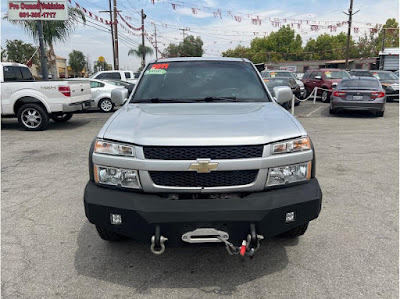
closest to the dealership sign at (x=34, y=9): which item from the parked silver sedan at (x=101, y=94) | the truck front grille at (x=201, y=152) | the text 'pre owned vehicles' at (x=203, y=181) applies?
the parked silver sedan at (x=101, y=94)

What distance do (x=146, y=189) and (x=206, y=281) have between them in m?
0.90

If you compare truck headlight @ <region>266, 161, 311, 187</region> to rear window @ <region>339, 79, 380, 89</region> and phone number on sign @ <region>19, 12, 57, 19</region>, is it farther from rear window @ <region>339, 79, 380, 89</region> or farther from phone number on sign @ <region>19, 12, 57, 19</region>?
phone number on sign @ <region>19, 12, 57, 19</region>

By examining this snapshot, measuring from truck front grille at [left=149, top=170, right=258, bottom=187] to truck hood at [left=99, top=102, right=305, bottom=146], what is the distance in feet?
0.73

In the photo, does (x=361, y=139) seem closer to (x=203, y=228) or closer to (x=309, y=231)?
(x=309, y=231)

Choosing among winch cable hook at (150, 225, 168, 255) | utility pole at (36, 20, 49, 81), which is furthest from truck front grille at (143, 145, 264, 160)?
utility pole at (36, 20, 49, 81)

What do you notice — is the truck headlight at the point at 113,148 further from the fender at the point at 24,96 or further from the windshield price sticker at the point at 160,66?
the fender at the point at 24,96

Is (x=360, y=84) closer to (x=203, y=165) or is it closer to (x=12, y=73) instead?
(x=203, y=165)

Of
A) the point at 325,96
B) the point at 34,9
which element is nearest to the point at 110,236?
the point at 34,9

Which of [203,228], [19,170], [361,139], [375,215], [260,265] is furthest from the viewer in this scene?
[361,139]

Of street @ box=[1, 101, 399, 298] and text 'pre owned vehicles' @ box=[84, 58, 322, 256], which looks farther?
street @ box=[1, 101, 399, 298]

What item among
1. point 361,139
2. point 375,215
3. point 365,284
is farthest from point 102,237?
point 361,139

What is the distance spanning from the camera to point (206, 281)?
2.72 meters

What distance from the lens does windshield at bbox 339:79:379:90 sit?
39.2ft

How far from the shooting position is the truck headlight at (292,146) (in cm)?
256
